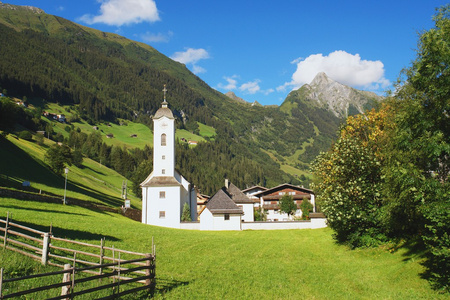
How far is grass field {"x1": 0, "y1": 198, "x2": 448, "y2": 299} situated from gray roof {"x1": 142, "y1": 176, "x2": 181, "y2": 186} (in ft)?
75.7

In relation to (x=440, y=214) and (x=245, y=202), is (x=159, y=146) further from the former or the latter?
(x=440, y=214)

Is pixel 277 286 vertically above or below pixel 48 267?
below

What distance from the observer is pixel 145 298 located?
12281 millimetres

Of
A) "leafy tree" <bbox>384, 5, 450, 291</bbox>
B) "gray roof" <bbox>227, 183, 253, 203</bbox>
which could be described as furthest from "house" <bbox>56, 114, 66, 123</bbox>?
"leafy tree" <bbox>384, 5, 450, 291</bbox>

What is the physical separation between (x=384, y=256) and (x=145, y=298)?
599 inches

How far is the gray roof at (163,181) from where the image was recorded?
5150 centimetres

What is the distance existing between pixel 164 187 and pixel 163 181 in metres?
1.32

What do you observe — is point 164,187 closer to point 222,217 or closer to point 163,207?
point 163,207

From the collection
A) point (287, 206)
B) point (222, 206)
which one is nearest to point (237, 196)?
point (287, 206)

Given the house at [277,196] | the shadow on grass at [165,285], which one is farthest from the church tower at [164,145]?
the house at [277,196]

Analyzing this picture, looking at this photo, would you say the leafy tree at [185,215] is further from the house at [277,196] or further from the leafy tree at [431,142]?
the house at [277,196]

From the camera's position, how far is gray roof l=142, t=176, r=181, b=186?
5150cm

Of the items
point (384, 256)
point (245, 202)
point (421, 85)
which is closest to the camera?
point (421, 85)

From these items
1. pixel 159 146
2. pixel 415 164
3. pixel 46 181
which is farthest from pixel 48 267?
pixel 46 181
